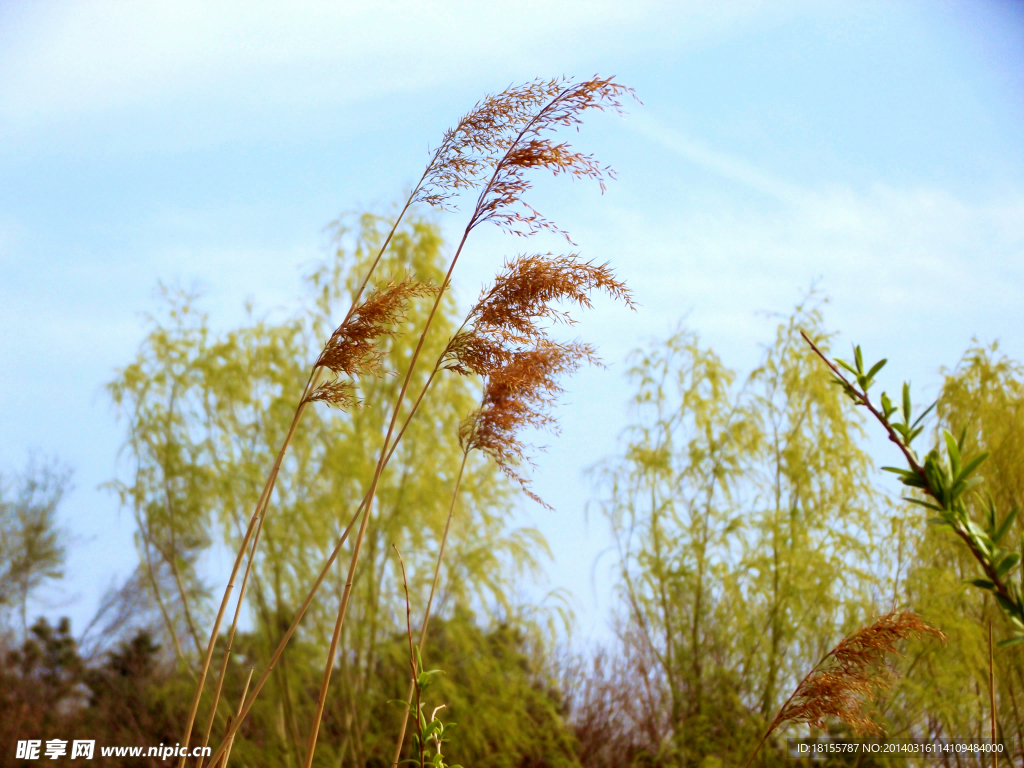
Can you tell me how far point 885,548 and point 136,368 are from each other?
13.4 ft

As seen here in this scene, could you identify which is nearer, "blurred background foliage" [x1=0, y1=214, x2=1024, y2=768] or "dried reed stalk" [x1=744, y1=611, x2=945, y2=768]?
"dried reed stalk" [x1=744, y1=611, x2=945, y2=768]

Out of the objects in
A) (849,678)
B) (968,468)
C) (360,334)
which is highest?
(360,334)

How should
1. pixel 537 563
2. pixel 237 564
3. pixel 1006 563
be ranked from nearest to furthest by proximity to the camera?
pixel 1006 563 < pixel 237 564 < pixel 537 563

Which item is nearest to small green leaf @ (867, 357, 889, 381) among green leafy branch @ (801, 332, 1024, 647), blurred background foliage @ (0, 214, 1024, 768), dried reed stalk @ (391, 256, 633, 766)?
green leafy branch @ (801, 332, 1024, 647)

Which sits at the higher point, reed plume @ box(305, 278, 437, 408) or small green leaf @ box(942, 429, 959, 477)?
reed plume @ box(305, 278, 437, 408)

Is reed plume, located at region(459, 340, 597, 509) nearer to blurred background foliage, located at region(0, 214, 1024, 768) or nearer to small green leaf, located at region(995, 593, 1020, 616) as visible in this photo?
small green leaf, located at region(995, 593, 1020, 616)

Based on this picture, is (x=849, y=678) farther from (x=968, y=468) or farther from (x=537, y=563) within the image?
(x=537, y=563)

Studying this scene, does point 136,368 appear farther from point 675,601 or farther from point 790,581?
point 790,581

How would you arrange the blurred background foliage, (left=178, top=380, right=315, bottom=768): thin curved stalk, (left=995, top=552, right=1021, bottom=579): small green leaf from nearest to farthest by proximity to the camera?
1. (left=995, top=552, right=1021, bottom=579): small green leaf
2. (left=178, top=380, right=315, bottom=768): thin curved stalk
3. the blurred background foliage

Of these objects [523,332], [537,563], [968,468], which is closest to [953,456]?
[968,468]

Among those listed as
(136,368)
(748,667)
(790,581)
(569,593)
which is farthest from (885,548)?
(136,368)

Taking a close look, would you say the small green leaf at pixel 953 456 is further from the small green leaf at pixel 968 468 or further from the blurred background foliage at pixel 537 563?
the blurred background foliage at pixel 537 563

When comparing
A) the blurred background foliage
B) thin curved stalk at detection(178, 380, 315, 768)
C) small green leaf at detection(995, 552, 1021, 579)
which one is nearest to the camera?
small green leaf at detection(995, 552, 1021, 579)

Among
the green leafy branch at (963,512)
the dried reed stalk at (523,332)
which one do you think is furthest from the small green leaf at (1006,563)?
the dried reed stalk at (523,332)
